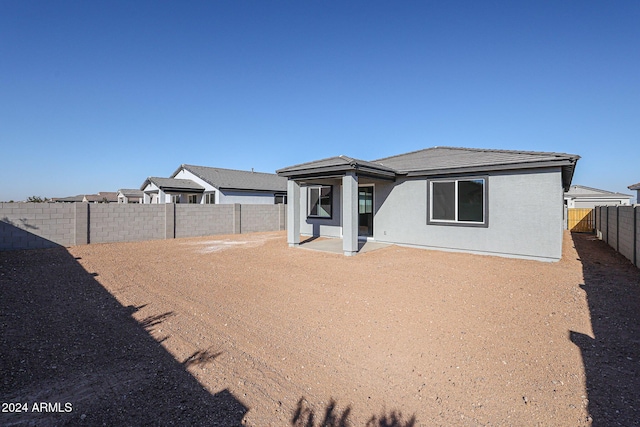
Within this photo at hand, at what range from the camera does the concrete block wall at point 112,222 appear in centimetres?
999

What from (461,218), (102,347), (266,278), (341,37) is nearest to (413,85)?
(341,37)

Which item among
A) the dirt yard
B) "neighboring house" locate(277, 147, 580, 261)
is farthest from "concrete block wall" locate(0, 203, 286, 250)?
"neighboring house" locate(277, 147, 580, 261)

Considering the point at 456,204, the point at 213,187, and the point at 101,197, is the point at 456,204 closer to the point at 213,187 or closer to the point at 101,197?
the point at 213,187

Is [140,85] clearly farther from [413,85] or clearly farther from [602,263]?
[602,263]

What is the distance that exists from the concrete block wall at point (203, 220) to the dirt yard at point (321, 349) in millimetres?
7309

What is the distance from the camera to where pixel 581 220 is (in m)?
17.9

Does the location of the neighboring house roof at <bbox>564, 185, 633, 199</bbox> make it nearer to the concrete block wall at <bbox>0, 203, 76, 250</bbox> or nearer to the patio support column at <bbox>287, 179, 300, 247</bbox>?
the patio support column at <bbox>287, 179, 300, 247</bbox>

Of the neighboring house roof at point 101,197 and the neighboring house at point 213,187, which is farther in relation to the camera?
the neighboring house roof at point 101,197

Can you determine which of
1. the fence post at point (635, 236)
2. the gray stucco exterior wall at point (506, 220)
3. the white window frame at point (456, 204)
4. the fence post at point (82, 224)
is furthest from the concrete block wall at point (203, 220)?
the fence post at point (635, 236)

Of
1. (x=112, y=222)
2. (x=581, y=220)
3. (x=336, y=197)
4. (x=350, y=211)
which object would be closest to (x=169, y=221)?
(x=112, y=222)

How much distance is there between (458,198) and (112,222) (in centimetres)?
1333

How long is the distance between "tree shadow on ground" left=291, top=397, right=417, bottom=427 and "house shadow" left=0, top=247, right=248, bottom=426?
1.51 ft

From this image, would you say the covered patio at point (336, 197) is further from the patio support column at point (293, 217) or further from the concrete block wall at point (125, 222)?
the concrete block wall at point (125, 222)

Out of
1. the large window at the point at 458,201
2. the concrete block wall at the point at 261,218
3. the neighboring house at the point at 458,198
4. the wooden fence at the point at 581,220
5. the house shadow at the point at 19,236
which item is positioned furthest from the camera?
the wooden fence at the point at 581,220
